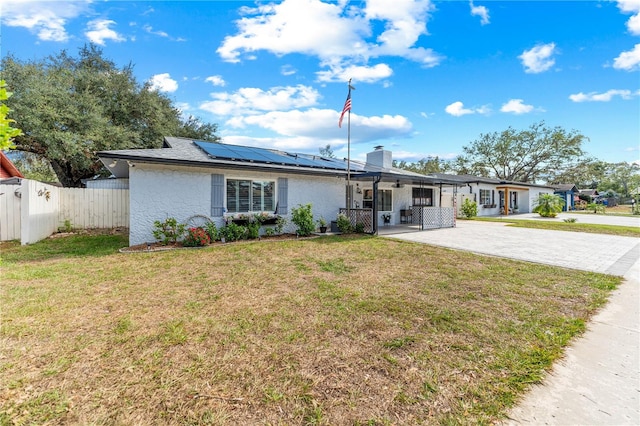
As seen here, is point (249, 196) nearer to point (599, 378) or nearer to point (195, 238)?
point (195, 238)

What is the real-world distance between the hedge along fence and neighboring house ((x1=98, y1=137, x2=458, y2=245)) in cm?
199

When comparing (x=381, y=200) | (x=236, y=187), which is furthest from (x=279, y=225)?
(x=381, y=200)

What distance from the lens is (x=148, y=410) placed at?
192cm

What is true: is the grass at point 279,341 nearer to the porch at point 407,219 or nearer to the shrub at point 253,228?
the shrub at point 253,228

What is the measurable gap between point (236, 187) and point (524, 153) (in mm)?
40988

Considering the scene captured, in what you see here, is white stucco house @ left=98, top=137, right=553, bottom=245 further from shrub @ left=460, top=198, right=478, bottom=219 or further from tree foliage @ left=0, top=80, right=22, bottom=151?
shrub @ left=460, top=198, right=478, bottom=219

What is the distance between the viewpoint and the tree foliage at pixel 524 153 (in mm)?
33438

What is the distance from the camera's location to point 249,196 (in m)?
9.80

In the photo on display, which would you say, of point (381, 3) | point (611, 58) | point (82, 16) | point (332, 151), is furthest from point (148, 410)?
point (332, 151)

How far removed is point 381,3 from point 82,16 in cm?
1070

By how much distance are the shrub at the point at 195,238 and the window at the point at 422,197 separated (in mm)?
11482

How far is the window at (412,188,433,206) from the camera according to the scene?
1520 cm

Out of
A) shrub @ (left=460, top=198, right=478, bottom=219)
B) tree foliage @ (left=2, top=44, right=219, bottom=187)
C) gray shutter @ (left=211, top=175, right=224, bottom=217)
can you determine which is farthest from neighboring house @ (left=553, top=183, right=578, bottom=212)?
tree foliage @ (left=2, top=44, right=219, bottom=187)

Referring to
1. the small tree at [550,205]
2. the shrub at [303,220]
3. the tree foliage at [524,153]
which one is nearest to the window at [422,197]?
the shrub at [303,220]
